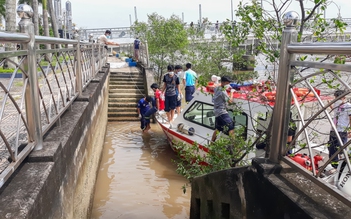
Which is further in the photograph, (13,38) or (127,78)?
(127,78)

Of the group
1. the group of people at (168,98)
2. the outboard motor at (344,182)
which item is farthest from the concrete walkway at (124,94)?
the outboard motor at (344,182)

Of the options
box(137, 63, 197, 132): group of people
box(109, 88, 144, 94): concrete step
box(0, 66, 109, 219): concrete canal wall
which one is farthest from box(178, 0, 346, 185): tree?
box(109, 88, 144, 94): concrete step

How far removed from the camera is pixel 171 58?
17.1 metres

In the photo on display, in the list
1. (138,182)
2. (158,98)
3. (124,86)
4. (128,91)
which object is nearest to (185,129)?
(138,182)

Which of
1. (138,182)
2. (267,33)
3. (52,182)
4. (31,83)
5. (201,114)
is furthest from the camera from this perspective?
(201,114)

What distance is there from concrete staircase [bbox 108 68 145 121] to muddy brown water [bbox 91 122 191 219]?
2.29 meters

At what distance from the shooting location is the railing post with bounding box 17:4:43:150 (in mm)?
2738

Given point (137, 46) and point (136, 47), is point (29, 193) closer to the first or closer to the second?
point (137, 46)

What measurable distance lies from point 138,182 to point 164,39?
10.9 meters

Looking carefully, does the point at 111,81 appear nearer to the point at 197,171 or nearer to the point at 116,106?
the point at 116,106

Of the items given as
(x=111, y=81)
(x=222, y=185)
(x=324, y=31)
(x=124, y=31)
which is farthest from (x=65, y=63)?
(x=124, y=31)

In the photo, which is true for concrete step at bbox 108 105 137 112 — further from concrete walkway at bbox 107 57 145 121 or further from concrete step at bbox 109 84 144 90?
concrete step at bbox 109 84 144 90

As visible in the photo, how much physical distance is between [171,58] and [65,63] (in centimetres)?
1248

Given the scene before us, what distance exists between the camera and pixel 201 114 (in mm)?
7906
